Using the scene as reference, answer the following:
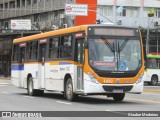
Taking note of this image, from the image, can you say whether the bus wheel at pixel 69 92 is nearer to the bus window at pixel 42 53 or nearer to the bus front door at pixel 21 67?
the bus window at pixel 42 53

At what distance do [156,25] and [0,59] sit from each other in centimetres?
3097

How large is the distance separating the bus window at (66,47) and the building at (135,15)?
54.9 m

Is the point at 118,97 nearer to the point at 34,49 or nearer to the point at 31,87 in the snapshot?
the point at 34,49

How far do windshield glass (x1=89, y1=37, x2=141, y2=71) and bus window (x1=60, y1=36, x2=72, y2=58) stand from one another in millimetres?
1626

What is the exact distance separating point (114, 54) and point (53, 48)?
418 cm

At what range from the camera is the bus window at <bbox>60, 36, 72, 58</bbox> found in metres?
21.5

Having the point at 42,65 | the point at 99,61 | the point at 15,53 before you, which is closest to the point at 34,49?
the point at 42,65

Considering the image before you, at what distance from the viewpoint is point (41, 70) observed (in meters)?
25.2

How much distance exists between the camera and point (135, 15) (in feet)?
261

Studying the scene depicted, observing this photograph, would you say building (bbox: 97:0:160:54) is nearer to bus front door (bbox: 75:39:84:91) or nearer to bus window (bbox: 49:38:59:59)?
bus window (bbox: 49:38:59:59)

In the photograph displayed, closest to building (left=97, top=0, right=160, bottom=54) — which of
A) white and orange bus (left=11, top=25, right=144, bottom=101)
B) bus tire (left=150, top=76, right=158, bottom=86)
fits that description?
bus tire (left=150, top=76, right=158, bottom=86)

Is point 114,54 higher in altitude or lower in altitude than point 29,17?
lower

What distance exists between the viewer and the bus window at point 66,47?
21469 mm

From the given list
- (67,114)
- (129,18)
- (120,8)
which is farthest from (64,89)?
(129,18)
